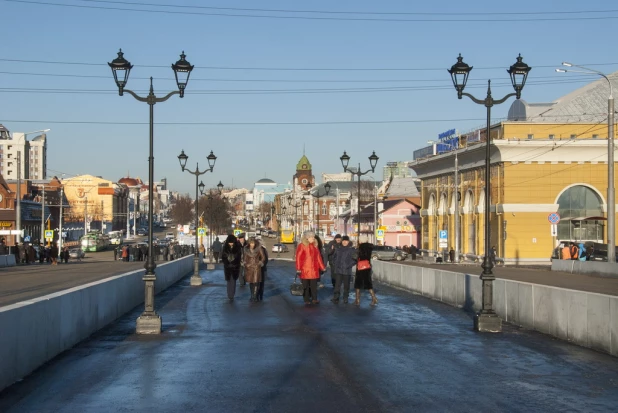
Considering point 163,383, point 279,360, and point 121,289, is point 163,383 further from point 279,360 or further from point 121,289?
point 121,289

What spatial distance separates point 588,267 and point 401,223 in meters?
57.5

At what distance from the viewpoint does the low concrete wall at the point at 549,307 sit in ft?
42.3

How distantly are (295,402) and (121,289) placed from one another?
36.0ft

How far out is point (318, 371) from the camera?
10734mm

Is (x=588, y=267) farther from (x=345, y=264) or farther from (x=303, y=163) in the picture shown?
(x=303, y=163)

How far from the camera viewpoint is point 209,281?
34438 millimetres

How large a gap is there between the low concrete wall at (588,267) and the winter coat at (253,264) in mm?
21588

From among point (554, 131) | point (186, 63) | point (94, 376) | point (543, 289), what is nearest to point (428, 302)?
point (543, 289)

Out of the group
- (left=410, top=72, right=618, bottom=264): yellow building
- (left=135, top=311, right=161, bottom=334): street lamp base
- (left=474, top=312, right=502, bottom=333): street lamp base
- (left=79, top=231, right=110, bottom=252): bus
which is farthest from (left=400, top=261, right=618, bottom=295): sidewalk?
(left=79, top=231, right=110, bottom=252): bus

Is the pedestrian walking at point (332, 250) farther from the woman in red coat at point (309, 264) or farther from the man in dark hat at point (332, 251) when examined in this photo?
the woman in red coat at point (309, 264)

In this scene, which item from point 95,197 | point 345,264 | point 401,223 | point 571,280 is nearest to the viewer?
point 345,264

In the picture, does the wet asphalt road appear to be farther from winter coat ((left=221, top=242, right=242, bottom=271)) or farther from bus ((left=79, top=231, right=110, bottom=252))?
bus ((left=79, top=231, right=110, bottom=252))

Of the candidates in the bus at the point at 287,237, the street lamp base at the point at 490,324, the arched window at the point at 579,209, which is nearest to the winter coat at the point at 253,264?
the street lamp base at the point at 490,324

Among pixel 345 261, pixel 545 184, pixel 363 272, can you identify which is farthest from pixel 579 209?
pixel 345 261
